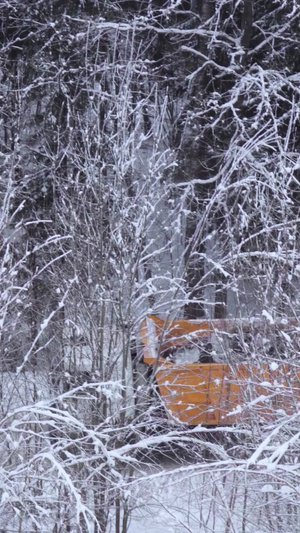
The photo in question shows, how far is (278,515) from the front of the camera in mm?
5648

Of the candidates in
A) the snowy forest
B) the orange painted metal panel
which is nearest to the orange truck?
the orange painted metal panel

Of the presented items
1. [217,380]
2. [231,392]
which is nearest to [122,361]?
[217,380]

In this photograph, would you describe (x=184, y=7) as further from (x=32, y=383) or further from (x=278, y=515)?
(x=278, y=515)

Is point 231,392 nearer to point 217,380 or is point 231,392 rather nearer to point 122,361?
point 217,380

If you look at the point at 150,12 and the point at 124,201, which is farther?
the point at 150,12

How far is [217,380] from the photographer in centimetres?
732

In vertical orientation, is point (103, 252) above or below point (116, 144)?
below

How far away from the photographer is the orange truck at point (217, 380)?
19.8ft

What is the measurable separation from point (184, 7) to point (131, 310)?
12.3 metres

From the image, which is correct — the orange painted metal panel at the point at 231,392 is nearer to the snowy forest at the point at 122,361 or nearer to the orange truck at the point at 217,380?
the orange truck at the point at 217,380

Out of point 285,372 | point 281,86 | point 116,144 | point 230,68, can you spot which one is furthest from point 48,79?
point 285,372

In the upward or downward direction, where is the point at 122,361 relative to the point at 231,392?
upward

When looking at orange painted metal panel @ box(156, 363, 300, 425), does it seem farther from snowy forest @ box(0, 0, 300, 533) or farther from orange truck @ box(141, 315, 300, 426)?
snowy forest @ box(0, 0, 300, 533)

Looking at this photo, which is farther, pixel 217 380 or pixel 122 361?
pixel 122 361
